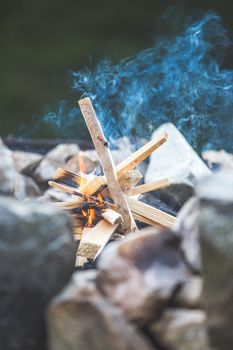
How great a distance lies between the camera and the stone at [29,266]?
1.45m

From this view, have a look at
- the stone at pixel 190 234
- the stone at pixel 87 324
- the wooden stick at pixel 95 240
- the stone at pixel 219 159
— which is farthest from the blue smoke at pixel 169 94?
the stone at pixel 87 324

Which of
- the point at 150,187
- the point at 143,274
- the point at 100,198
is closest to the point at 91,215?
the point at 100,198

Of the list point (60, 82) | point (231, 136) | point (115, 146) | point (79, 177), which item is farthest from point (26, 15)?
point (79, 177)

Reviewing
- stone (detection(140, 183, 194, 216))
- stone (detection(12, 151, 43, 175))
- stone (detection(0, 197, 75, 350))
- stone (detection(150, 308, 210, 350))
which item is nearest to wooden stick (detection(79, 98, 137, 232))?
stone (detection(140, 183, 194, 216))

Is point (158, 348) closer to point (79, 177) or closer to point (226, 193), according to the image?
point (226, 193)

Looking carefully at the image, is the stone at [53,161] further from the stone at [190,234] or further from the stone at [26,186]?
the stone at [190,234]

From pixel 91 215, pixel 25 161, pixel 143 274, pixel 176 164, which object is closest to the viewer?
pixel 143 274

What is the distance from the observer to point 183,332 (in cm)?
139

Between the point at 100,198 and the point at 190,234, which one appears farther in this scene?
the point at 100,198

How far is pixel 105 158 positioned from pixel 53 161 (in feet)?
7.52

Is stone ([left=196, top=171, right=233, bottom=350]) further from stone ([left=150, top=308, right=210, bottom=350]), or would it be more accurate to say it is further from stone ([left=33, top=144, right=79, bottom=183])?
stone ([left=33, top=144, right=79, bottom=183])

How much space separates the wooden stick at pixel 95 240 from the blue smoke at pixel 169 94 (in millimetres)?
1554

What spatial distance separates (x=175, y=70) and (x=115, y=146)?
821mm

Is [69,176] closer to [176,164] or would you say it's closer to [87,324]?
[176,164]
